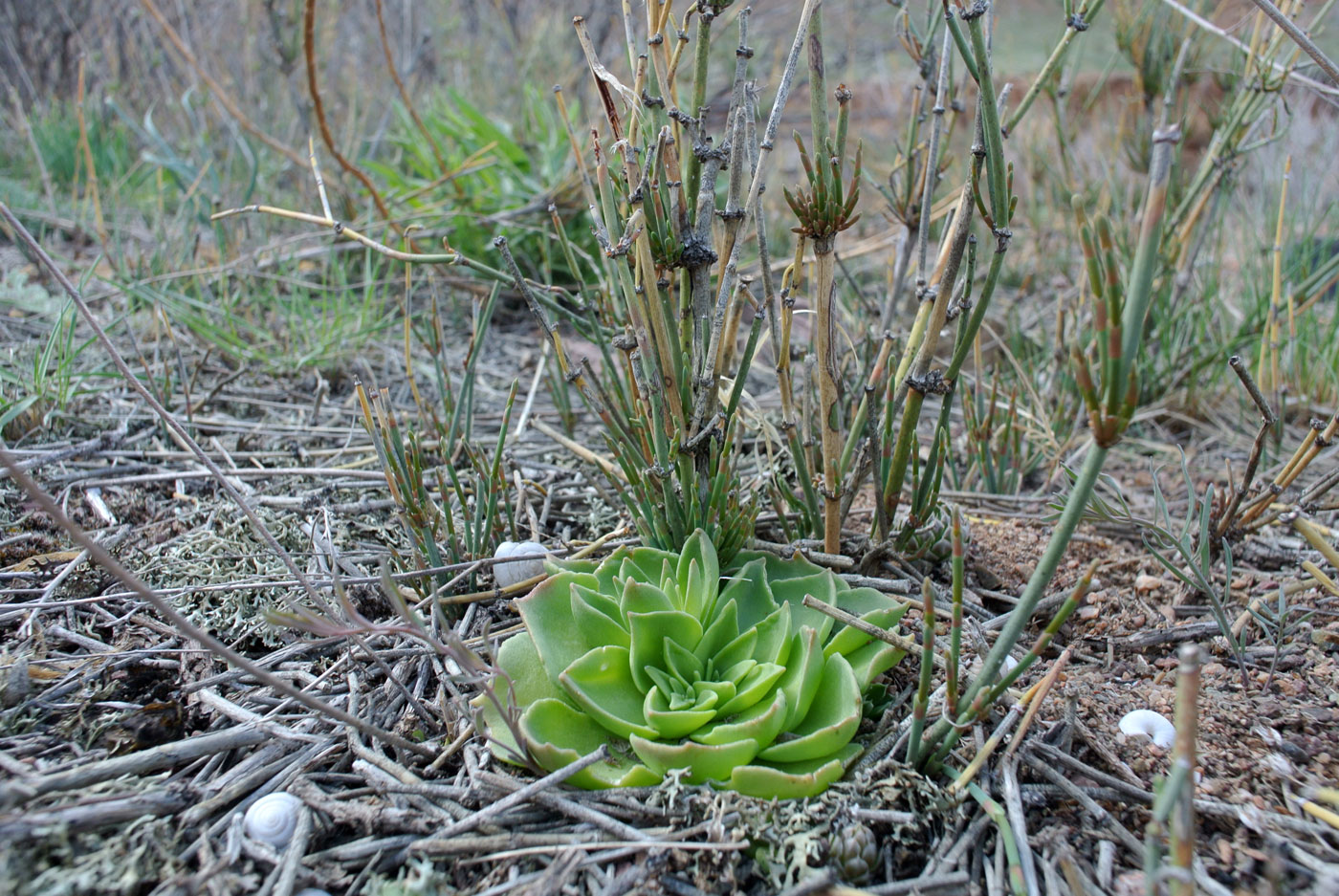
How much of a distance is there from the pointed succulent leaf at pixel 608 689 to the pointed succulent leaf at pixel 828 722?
0.19 meters

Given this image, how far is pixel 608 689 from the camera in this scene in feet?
3.97

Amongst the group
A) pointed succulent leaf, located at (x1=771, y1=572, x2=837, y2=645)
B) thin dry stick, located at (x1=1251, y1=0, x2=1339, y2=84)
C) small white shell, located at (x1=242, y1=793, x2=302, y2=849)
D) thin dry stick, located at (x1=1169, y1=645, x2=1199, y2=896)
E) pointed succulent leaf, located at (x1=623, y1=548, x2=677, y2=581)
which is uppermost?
thin dry stick, located at (x1=1251, y1=0, x2=1339, y2=84)

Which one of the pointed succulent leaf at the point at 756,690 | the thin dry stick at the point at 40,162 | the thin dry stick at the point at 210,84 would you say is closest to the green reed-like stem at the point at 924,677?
the pointed succulent leaf at the point at 756,690

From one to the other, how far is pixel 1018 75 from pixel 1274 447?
20.2ft

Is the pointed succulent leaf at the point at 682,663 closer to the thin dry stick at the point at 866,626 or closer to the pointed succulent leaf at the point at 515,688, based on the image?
the pointed succulent leaf at the point at 515,688

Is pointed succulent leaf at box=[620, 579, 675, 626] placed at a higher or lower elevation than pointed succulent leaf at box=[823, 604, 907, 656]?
higher

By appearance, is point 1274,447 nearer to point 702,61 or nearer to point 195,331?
point 702,61

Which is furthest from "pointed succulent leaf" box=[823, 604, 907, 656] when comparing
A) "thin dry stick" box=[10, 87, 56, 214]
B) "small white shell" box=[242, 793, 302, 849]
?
"thin dry stick" box=[10, 87, 56, 214]

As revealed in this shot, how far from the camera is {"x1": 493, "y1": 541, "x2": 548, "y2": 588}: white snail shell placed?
149 cm

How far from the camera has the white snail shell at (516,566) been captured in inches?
58.7

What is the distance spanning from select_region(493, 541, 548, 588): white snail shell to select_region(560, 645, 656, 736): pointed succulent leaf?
33 centimetres

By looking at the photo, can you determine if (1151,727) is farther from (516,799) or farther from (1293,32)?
(1293,32)

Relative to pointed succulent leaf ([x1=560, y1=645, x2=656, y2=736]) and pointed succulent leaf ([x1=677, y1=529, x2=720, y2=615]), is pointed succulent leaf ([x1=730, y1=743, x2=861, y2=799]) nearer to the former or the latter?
pointed succulent leaf ([x1=560, y1=645, x2=656, y2=736])

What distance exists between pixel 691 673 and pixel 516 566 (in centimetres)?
42
